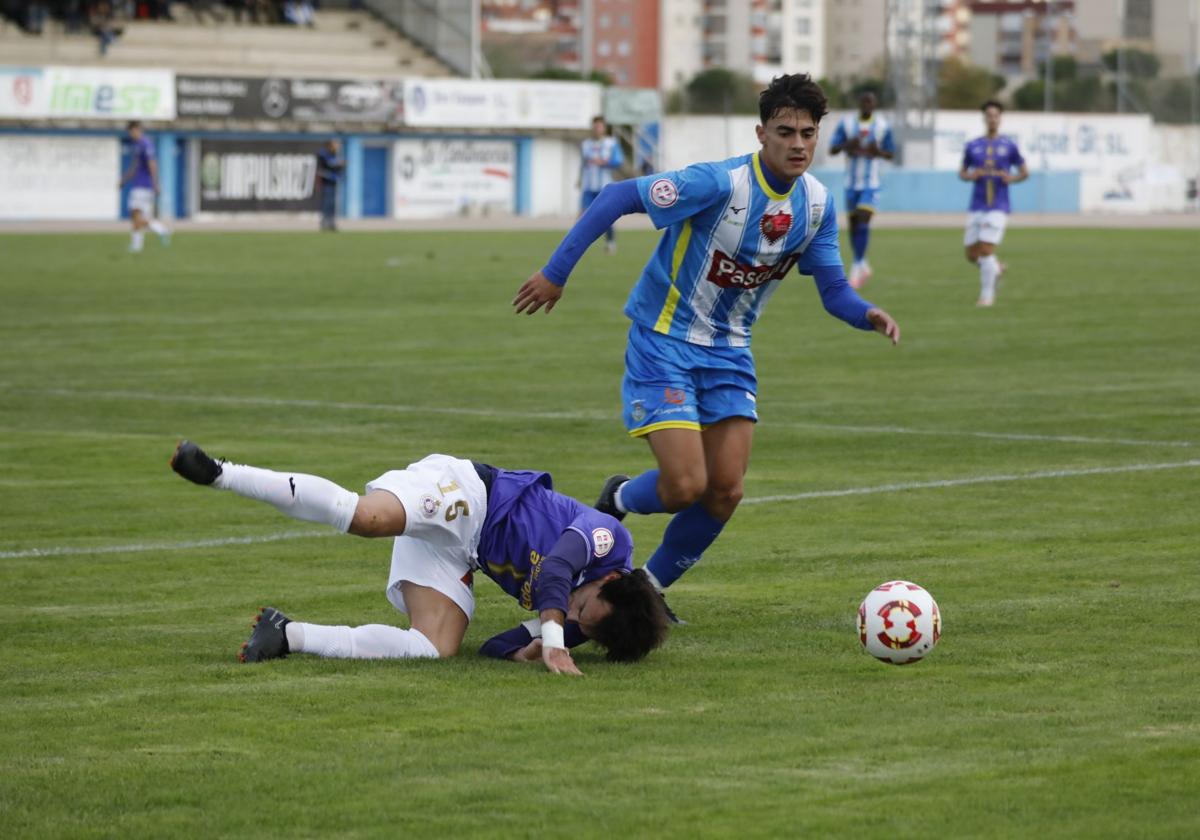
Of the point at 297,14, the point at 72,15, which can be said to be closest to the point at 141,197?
the point at 72,15

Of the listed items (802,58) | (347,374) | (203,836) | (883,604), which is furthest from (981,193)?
(802,58)

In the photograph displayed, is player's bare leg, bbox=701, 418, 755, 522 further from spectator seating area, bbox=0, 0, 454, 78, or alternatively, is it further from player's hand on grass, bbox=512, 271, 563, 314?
spectator seating area, bbox=0, 0, 454, 78

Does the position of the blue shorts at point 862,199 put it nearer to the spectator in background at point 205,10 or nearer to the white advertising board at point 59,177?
the white advertising board at point 59,177

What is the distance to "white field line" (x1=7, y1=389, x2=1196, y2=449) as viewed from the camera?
43.7 feet

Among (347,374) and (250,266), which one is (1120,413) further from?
(250,266)

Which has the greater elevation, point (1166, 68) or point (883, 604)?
point (1166, 68)

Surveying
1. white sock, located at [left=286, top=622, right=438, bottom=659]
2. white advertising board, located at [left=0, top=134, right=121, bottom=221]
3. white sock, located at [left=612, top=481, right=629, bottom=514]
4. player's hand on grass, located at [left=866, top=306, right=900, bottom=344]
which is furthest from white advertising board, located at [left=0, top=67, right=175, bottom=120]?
white sock, located at [left=286, top=622, right=438, bottom=659]

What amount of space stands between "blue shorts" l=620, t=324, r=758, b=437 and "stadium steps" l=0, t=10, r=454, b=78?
4928 cm


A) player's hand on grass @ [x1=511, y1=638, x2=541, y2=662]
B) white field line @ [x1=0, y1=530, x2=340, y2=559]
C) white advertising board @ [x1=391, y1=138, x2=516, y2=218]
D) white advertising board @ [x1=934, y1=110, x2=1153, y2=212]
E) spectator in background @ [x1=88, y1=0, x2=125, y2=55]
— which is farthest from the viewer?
white advertising board @ [x1=934, y1=110, x2=1153, y2=212]

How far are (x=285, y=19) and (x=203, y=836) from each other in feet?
199

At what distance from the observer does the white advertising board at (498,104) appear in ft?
195

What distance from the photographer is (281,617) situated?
7.06m

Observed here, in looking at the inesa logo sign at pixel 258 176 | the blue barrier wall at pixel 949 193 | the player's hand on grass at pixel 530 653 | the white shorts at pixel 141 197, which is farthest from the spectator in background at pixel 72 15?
the player's hand on grass at pixel 530 653

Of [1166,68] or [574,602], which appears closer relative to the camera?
[574,602]
